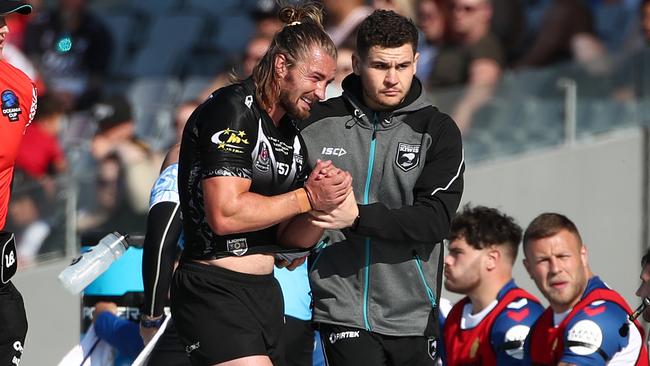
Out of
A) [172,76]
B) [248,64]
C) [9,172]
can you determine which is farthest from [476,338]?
[172,76]

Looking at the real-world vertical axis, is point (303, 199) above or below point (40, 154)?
above

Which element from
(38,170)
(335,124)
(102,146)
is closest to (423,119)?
(335,124)

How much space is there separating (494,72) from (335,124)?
4.09 metres

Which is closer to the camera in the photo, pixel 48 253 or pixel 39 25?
pixel 48 253

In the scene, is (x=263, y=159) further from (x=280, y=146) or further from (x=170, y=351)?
(x=170, y=351)

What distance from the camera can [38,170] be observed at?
1015 centimetres

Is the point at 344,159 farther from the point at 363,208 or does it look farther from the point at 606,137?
the point at 606,137

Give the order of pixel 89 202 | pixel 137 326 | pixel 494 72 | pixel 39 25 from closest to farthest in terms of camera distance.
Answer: pixel 137 326 < pixel 89 202 < pixel 494 72 < pixel 39 25

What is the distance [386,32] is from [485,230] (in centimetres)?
145

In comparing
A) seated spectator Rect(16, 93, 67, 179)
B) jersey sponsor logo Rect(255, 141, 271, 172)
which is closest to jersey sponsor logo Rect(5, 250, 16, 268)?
jersey sponsor logo Rect(255, 141, 271, 172)

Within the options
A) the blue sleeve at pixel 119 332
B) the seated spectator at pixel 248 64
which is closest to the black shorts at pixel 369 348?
the seated spectator at pixel 248 64

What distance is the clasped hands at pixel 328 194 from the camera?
15.6 ft

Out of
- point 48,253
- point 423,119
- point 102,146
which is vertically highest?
point 423,119

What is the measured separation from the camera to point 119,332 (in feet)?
20.2
